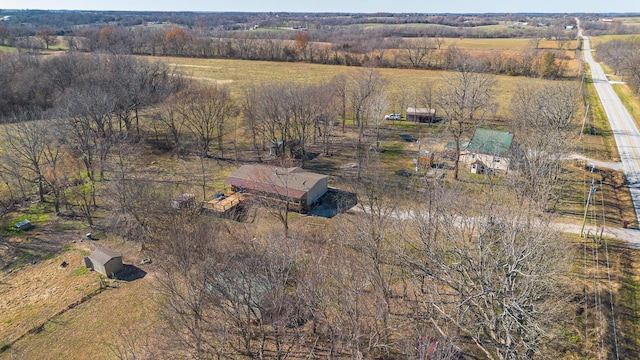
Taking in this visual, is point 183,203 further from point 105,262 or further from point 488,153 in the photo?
point 488,153

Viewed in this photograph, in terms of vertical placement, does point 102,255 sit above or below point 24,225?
above

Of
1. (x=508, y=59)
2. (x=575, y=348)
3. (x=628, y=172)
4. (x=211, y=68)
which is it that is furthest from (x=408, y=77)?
(x=575, y=348)

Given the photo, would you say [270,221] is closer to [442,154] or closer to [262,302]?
[262,302]

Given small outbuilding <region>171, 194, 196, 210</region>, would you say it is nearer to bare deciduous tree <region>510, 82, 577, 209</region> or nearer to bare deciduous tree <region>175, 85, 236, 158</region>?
bare deciduous tree <region>175, 85, 236, 158</region>

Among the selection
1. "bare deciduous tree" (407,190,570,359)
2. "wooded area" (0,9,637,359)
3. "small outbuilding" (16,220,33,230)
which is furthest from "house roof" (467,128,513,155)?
"small outbuilding" (16,220,33,230)

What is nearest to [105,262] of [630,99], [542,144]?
[542,144]

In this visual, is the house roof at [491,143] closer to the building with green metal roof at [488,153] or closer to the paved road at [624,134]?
the building with green metal roof at [488,153]
